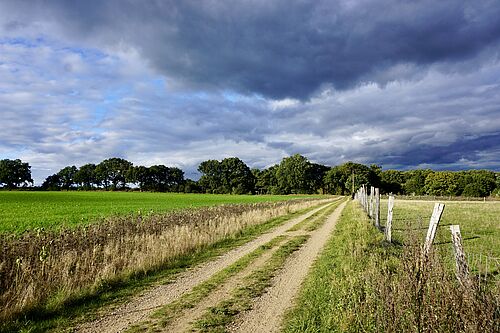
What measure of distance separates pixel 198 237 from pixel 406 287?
32.8 ft

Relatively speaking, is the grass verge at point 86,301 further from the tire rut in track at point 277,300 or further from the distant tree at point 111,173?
the distant tree at point 111,173

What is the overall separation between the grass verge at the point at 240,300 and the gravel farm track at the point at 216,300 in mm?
141

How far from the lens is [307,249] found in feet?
43.5

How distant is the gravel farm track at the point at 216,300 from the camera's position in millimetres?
6059

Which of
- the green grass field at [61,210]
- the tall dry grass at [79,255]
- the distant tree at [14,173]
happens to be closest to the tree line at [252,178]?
the distant tree at [14,173]

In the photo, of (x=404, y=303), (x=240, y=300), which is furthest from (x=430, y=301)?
(x=240, y=300)

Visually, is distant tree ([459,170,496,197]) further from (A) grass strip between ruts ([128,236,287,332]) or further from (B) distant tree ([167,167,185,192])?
(A) grass strip between ruts ([128,236,287,332])

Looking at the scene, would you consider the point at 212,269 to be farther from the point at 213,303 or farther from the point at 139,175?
A: the point at 139,175

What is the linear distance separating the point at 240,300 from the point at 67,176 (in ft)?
579

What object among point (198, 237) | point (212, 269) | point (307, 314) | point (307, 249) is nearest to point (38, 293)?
point (212, 269)

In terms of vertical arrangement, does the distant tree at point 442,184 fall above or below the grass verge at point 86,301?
above

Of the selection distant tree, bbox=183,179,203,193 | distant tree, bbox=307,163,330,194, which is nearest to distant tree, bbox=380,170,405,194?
distant tree, bbox=307,163,330,194

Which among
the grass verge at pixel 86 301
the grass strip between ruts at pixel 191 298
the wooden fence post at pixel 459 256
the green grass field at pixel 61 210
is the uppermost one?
the wooden fence post at pixel 459 256

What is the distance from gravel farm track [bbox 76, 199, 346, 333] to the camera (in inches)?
239
